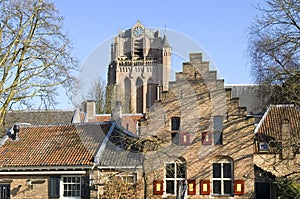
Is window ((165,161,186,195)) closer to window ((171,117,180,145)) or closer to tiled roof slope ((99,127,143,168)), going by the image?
window ((171,117,180,145))

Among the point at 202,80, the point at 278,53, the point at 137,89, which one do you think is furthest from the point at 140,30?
the point at 278,53

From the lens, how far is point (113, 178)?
2272 centimetres

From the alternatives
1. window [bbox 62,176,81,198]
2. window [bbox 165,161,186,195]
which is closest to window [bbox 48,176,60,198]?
window [bbox 62,176,81,198]

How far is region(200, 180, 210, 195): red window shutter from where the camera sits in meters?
23.8

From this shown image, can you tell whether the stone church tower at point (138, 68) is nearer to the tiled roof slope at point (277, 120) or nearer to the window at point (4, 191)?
the tiled roof slope at point (277, 120)

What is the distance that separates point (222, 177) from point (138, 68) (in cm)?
4522

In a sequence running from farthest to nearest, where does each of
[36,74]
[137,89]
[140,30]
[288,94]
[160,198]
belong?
[140,30] → [137,89] → [160,198] → [36,74] → [288,94]

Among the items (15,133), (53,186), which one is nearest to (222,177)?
(53,186)

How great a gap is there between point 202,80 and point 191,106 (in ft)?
4.76

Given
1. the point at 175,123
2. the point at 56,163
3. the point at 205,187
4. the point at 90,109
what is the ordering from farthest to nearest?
the point at 90,109
the point at 175,123
the point at 205,187
the point at 56,163

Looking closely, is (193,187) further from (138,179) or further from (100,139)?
(100,139)

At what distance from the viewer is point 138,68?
6806 centimetres

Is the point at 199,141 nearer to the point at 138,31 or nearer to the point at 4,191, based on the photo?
the point at 4,191

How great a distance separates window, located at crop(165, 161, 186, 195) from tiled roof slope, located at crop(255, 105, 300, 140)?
22.1ft
